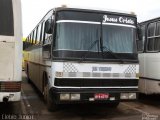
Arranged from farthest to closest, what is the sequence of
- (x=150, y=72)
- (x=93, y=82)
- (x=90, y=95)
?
(x=150, y=72) → (x=93, y=82) → (x=90, y=95)

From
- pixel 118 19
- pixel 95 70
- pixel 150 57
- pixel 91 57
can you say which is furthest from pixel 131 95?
pixel 150 57

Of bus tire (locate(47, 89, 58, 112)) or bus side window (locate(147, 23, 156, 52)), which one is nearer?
bus tire (locate(47, 89, 58, 112))

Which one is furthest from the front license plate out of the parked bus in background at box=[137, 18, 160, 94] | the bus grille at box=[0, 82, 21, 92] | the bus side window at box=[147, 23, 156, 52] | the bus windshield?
the bus side window at box=[147, 23, 156, 52]

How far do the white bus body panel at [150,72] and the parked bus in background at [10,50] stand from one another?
194 inches

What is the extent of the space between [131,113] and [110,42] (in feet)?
7.72

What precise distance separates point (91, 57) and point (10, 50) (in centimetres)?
219

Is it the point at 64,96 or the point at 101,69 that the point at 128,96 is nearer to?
the point at 101,69

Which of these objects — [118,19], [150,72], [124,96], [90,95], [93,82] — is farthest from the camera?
[150,72]

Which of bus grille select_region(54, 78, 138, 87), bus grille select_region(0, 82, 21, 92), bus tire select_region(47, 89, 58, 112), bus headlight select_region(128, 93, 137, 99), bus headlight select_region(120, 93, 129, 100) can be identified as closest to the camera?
bus grille select_region(0, 82, 21, 92)

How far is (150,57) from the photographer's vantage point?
1180 cm

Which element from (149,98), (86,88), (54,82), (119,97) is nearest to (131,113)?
(119,97)

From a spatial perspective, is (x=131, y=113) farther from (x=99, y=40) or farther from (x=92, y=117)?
(x=99, y=40)

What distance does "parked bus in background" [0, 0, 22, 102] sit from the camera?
8148mm

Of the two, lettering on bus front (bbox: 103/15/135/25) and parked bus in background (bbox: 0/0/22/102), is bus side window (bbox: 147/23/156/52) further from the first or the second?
parked bus in background (bbox: 0/0/22/102)
